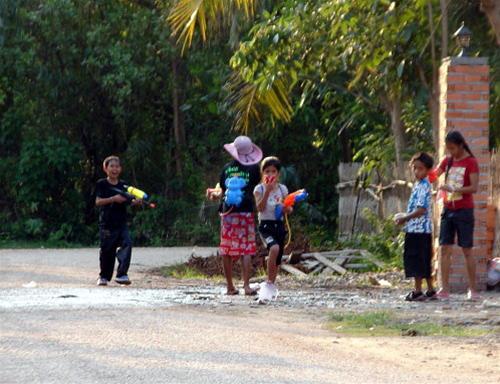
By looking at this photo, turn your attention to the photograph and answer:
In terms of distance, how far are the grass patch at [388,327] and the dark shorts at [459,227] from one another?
1.88 meters

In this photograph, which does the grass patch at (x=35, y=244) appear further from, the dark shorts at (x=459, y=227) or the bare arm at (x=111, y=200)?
the dark shorts at (x=459, y=227)

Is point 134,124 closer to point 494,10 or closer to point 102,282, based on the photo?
point 102,282

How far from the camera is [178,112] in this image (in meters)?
29.7

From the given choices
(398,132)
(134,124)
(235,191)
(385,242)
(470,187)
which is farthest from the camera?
Answer: (134,124)

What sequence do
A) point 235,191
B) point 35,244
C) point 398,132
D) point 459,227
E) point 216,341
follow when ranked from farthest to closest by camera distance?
point 35,244 < point 398,132 < point 235,191 < point 459,227 < point 216,341

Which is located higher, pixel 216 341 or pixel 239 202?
pixel 239 202

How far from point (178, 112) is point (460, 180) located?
16925mm

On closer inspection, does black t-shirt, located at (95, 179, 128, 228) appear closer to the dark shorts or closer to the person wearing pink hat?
the person wearing pink hat

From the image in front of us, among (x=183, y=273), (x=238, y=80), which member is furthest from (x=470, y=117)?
(x=238, y=80)

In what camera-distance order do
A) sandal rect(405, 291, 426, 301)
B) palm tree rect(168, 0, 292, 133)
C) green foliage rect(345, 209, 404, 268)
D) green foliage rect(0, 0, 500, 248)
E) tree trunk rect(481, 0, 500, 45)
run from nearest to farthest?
tree trunk rect(481, 0, 500, 45) → sandal rect(405, 291, 426, 301) → palm tree rect(168, 0, 292, 133) → green foliage rect(345, 209, 404, 268) → green foliage rect(0, 0, 500, 248)

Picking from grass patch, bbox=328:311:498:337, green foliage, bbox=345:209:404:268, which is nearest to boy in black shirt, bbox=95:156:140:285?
grass patch, bbox=328:311:498:337

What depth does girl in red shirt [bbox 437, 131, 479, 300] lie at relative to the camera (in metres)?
13.2

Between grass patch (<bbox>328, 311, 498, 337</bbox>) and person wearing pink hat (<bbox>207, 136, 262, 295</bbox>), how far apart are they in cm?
253

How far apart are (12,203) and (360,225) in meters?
9.63
